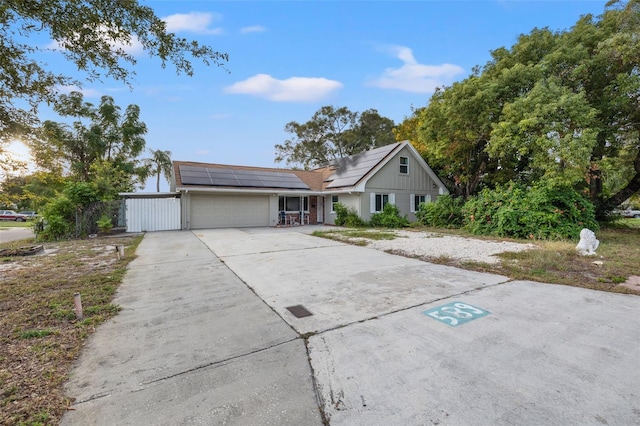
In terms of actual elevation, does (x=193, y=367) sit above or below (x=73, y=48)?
below

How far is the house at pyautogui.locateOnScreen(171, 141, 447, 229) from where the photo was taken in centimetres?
1564

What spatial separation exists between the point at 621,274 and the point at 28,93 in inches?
407

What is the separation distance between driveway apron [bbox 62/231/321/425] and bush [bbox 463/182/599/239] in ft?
36.6

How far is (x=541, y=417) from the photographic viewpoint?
1.82m

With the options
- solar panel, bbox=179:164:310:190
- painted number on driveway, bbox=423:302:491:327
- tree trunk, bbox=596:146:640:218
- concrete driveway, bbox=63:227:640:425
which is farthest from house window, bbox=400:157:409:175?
painted number on driveway, bbox=423:302:491:327

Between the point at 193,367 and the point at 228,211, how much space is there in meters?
14.6

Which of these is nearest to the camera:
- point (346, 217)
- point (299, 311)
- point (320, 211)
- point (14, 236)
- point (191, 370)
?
point (191, 370)

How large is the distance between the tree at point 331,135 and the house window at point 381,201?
15258 millimetres

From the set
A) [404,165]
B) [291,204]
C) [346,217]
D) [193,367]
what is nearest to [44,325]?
[193,367]

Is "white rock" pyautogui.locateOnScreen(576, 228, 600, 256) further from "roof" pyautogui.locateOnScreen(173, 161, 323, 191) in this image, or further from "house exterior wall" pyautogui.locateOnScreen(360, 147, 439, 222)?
"roof" pyautogui.locateOnScreen(173, 161, 323, 191)

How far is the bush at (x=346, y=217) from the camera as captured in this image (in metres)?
16.3

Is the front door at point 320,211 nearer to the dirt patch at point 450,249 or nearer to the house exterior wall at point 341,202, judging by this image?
the house exterior wall at point 341,202

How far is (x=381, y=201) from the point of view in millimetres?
17328

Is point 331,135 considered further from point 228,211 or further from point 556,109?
point 556,109
